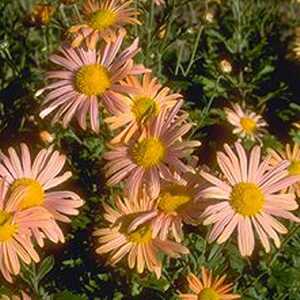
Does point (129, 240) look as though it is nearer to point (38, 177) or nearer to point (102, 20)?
point (38, 177)

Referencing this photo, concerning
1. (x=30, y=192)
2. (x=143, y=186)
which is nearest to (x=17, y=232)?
→ (x=30, y=192)

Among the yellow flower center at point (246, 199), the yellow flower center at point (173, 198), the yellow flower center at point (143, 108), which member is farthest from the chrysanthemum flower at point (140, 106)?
the yellow flower center at point (246, 199)

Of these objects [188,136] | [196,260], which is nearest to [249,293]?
[196,260]

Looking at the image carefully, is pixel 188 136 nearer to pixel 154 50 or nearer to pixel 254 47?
pixel 154 50

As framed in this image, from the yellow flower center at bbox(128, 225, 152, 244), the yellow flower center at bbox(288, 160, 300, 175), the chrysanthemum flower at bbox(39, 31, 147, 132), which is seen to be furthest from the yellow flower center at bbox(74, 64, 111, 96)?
the yellow flower center at bbox(288, 160, 300, 175)

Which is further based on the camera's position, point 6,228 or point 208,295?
point 208,295

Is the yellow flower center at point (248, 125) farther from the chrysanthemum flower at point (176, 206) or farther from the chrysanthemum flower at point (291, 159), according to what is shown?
the chrysanthemum flower at point (176, 206)
